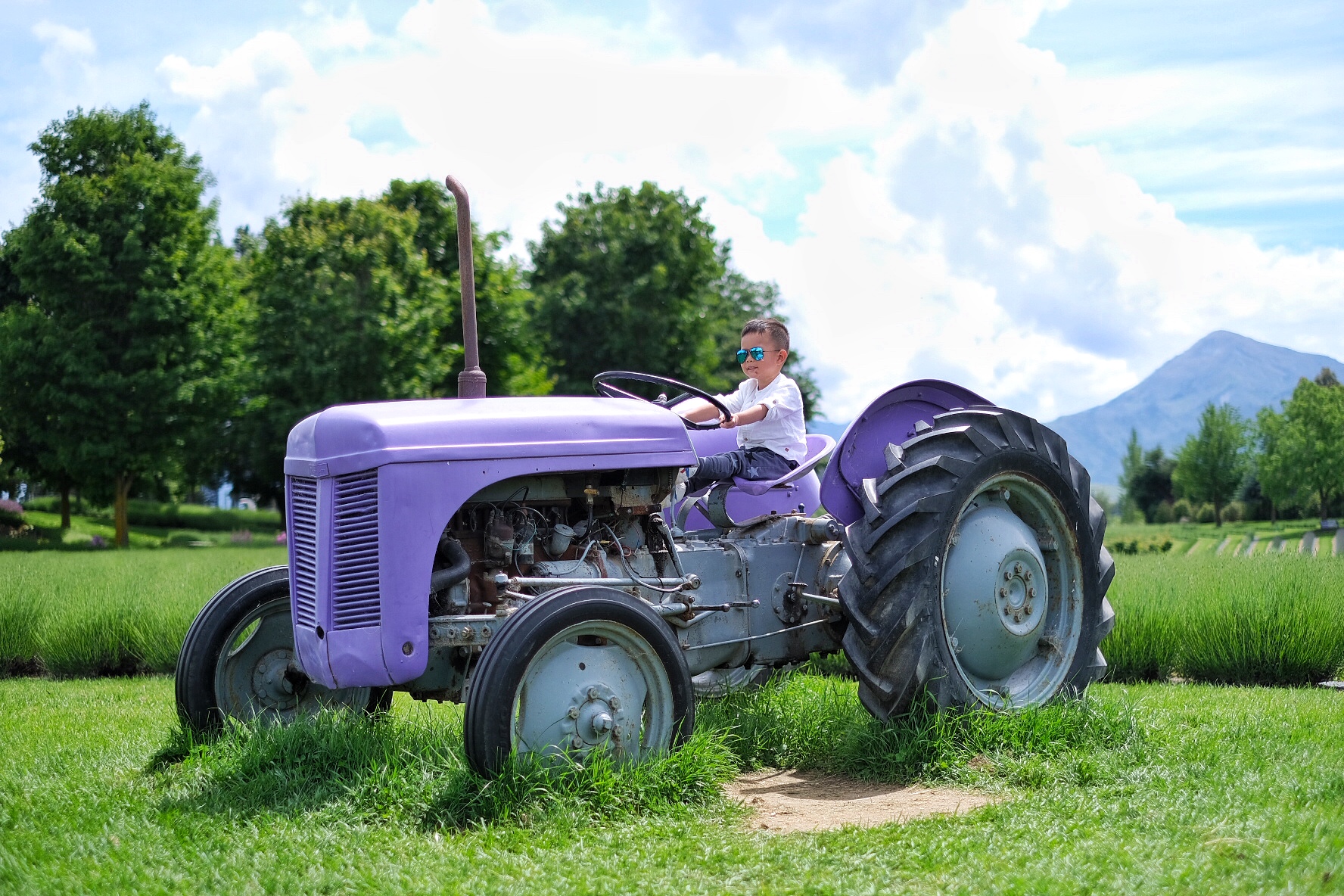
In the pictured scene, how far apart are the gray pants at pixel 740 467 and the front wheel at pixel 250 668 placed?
5.89 ft

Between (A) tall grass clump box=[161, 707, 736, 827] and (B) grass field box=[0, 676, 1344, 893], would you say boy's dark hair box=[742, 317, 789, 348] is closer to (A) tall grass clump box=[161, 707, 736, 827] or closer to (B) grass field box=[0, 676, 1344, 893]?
(B) grass field box=[0, 676, 1344, 893]

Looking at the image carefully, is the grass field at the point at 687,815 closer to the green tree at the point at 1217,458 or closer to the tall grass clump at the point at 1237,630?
the tall grass clump at the point at 1237,630

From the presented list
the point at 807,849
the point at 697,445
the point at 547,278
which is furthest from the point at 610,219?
the point at 807,849

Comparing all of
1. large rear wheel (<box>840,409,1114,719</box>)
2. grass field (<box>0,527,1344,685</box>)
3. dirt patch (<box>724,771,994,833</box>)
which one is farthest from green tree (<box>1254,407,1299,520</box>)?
dirt patch (<box>724,771,994,833</box>)

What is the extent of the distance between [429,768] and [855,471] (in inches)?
97.4

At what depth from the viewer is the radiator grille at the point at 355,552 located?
14.8ft

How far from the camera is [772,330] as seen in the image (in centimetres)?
611

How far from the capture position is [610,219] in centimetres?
3497

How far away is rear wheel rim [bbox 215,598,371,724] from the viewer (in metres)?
5.39

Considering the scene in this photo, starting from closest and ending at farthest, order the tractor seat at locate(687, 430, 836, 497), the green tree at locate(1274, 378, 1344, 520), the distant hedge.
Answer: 1. the tractor seat at locate(687, 430, 836, 497)
2. the distant hedge
3. the green tree at locate(1274, 378, 1344, 520)

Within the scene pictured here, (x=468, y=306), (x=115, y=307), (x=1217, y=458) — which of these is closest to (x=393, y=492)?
(x=468, y=306)

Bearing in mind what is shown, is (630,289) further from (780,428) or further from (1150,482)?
(1150,482)

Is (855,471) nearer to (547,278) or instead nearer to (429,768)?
(429,768)

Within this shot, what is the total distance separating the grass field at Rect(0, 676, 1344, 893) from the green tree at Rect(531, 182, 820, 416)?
1084 inches
